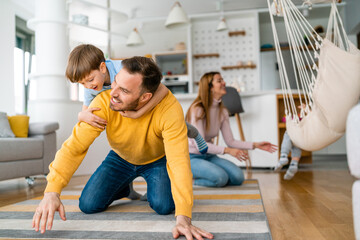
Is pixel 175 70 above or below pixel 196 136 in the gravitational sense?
above

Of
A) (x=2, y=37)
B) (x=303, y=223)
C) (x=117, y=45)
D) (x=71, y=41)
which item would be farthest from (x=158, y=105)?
(x=117, y=45)

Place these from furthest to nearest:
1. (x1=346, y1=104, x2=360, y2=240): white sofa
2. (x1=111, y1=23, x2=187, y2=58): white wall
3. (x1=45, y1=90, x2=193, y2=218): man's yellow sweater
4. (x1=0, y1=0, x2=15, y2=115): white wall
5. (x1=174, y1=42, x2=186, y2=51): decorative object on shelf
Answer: (x1=111, y1=23, x2=187, y2=58): white wall
(x1=174, y1=42, x2=186, y2=51): decorative object on shelf
(x1=0, y1=0, x2=15, y2=115): white wall
(x1=45, y1=90, x2=193, y2=218): man's yellow sweater
(x1=346, y1=104, x2=360, y2=240): white sofa

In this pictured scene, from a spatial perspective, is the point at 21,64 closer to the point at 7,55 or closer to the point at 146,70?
the point at 7,55

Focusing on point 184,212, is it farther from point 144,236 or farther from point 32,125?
point 32,125

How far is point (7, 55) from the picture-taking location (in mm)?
5484

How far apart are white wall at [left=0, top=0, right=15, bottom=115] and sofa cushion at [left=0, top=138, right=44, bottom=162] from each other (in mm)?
2976

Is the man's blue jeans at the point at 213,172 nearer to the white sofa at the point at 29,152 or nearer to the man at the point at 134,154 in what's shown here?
the man at the point at 134,154

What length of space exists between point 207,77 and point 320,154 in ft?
13.6

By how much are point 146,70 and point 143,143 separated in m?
0.36

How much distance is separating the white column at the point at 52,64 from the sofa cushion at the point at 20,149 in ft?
1.87

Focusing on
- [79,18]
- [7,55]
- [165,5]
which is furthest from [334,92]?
[7,55]

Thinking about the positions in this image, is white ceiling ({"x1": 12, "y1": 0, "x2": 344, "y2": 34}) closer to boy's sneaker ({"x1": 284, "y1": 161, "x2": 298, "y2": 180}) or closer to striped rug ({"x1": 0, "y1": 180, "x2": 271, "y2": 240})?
boy's sneaker ({"x1": 284, "y1": 161, "x2": 298, "y2": 180})

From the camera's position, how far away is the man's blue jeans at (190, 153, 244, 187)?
2375 millimetres

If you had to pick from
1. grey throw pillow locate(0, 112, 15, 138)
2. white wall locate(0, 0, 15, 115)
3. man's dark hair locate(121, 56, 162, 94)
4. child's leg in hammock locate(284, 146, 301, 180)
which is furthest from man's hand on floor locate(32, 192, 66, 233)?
white wall locate(0, 0, 15, 115)
